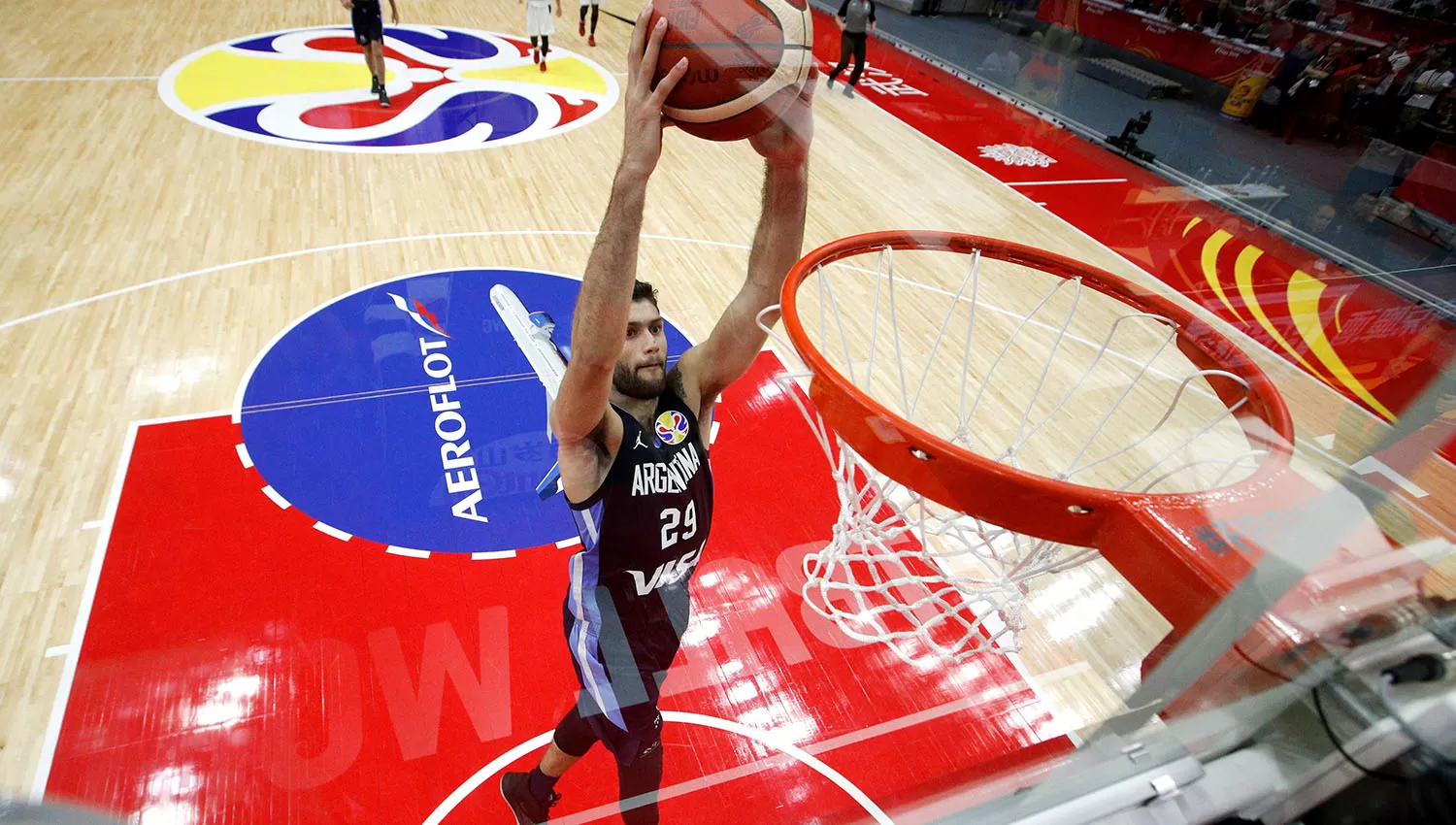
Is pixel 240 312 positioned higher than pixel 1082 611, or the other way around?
pixel 1082 611

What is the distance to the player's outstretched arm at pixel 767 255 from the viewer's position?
65.1 inches

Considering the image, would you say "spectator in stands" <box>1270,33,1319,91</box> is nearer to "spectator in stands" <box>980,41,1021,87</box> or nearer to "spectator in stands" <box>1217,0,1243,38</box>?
"spectator in stands" <box>1217,0,1243,38</box>

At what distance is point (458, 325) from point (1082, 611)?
3.22 metres

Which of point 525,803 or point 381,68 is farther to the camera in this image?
point 381,68

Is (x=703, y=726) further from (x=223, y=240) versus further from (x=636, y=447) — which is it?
(x=223, y=240)

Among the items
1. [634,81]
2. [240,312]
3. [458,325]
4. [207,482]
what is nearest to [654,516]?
[634,81]

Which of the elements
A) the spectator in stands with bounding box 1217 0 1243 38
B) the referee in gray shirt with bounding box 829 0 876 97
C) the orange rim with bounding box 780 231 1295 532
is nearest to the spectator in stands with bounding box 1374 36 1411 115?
the spectator in stands with bounding box 1217 0 1243 38

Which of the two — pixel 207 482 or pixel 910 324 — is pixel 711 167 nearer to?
pixel 910 324

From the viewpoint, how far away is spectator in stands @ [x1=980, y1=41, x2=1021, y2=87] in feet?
28.5

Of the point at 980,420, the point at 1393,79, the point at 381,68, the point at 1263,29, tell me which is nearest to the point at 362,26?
the point at 381,68

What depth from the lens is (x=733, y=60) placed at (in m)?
1.33

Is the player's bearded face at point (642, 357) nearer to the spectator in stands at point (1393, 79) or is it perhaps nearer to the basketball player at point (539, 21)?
the spectator in stands at point (1393, 79)

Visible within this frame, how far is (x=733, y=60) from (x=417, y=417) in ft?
9.15

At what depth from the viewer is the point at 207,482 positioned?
324 cm
